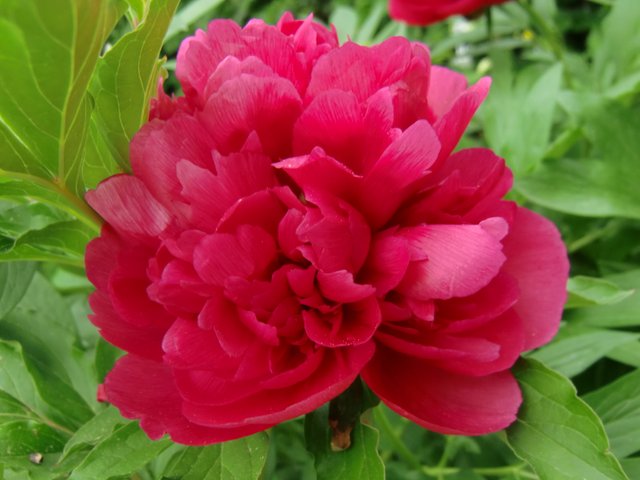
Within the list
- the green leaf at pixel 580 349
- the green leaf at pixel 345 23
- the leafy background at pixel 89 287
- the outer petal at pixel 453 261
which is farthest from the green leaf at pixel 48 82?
the green leaf at pixel 345 23

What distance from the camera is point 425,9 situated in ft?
3.58

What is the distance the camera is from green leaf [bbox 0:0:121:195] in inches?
13.0

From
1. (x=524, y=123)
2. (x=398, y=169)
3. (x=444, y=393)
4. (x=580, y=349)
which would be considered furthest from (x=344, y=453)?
(x=524, y=123)

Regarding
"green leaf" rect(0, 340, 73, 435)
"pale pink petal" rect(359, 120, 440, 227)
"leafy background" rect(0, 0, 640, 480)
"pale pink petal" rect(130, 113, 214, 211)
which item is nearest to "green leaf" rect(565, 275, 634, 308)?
"leafy background" rect(0, 0, 640, 480)

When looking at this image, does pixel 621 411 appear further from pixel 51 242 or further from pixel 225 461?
pixel 51 242

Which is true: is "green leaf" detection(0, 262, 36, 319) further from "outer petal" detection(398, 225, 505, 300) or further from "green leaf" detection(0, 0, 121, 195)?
"outer petal" detection(398, 225, 505, 300)

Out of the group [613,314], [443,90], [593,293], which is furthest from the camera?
[613,314]

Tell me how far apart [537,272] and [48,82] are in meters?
0.33

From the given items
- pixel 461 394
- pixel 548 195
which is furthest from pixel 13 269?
pixel 548 195

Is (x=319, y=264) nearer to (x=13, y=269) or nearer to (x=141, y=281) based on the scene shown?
(x=141, y=281)

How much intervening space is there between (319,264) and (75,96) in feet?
0.55

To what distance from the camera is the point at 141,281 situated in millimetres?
427

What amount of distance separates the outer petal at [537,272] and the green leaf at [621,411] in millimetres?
184

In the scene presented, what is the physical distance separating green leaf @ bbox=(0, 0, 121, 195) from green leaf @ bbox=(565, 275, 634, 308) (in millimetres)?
391
